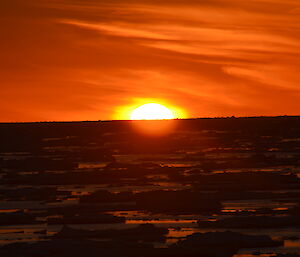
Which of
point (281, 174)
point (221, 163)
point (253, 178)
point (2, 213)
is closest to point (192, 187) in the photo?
point (253, 178)

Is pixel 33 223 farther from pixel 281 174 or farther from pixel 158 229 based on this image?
pixel 281 174

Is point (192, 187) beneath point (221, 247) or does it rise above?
above

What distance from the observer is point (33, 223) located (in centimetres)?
2469

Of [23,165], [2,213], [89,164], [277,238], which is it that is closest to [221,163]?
[89,164]

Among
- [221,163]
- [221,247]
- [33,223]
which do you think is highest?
[221,163]

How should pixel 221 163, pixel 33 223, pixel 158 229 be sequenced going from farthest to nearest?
1. pixel 221 163
2. pixel 33 223
3. pixel 158 229

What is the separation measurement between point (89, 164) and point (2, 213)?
2917 centimetres

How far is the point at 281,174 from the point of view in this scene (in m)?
43.2

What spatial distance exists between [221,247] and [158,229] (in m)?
3.70

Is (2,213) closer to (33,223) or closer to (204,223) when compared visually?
(33,223)

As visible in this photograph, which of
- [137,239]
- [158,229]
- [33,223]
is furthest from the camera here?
[33,223]

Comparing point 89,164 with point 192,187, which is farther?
point 89,164

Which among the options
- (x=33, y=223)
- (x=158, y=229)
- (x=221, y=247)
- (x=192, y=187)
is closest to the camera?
(x=221, y=247)

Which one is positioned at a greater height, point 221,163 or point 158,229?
point 221,163
